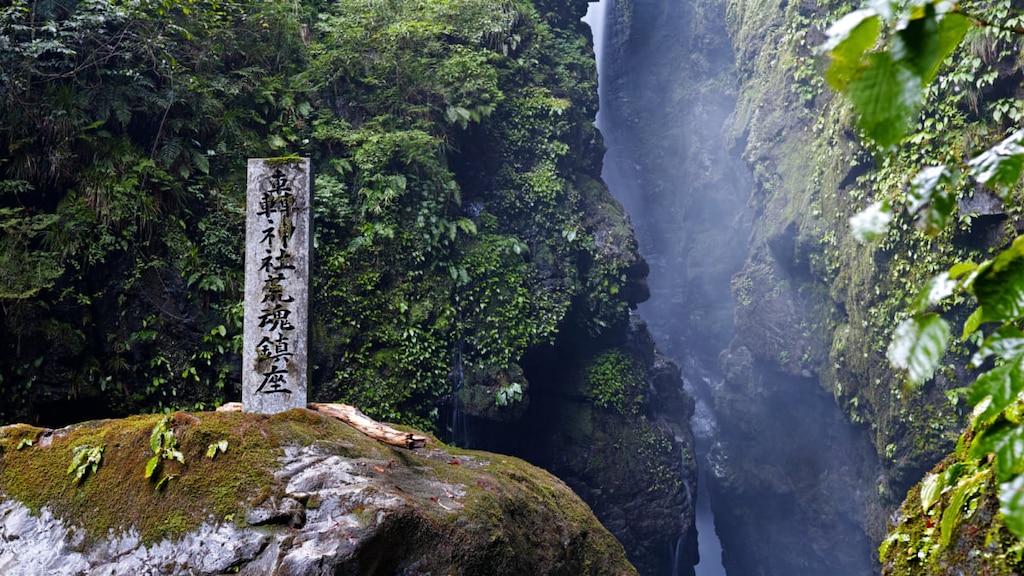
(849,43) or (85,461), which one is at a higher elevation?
(849,43)

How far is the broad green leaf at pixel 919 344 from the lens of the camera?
0.77 metres

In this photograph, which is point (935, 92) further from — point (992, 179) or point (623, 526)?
point (992, 179)

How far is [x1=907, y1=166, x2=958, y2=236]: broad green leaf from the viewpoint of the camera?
0.83 m

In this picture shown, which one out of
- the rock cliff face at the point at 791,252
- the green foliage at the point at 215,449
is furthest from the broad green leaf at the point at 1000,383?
the green foliage at the point at 215,449

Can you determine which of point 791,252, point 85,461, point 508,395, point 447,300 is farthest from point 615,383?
point 85,461

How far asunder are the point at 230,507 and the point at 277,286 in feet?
7.67

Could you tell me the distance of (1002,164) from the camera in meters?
0.84

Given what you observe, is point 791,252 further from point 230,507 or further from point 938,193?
point 938,193

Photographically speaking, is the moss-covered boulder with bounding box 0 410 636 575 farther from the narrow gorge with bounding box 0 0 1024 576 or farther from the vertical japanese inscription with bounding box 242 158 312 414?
the vertical japanese inscription with bounding box 242 158 312 414

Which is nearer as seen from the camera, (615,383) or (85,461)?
(85,461)

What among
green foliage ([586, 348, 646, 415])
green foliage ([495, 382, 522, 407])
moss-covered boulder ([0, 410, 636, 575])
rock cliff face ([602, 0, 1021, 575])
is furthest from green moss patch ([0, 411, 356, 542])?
green foliage ([586, 348, 646, 415])

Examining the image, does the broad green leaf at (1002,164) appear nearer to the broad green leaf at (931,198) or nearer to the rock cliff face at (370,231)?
the broad green leaf at (931,198)

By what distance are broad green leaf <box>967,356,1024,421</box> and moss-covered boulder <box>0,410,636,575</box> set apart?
118 inches

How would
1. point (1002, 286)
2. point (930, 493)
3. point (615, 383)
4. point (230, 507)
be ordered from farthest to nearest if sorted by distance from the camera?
point (615, 383) < point (230, 507) < point (930, 493) < point (1002, 286)
